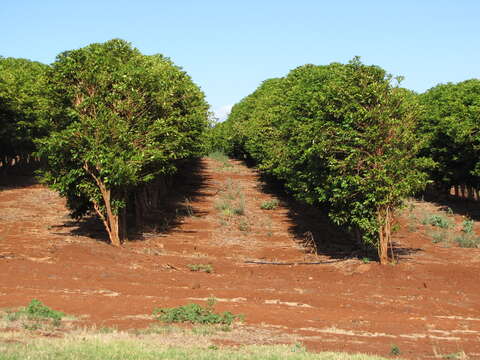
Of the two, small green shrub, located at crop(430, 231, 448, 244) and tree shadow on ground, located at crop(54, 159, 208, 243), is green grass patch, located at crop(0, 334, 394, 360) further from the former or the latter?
small green shrub, located at crop(430, 231, 448, 244)

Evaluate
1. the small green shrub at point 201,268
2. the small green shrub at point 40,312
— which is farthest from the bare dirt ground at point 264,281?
the small green shrub at point 40,312

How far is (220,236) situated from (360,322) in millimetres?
16968

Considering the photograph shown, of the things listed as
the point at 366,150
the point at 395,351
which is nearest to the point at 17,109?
the point at 366,150

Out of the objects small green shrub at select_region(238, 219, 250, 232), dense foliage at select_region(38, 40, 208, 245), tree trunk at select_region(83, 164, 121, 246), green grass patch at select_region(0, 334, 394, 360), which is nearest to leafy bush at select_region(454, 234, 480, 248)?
small green shrub at select_region(238, 219, 250, 232)

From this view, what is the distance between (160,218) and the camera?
115ft

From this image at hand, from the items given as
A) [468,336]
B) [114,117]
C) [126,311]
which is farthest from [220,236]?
[468,336]

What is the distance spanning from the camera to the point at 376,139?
2155 cm

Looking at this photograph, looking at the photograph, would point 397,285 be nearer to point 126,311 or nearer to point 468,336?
point 468,336

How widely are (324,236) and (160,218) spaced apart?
10.4m

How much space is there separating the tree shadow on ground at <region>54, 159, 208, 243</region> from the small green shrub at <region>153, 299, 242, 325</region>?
1332cm

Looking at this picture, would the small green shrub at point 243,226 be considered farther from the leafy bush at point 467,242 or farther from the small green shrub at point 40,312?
the small green shrub at point 40,312

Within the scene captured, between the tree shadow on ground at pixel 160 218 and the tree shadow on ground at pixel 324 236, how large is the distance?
7.06 m

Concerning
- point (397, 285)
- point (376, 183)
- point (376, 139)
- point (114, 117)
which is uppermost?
point (114, 117)

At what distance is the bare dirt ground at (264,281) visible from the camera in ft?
42.6
